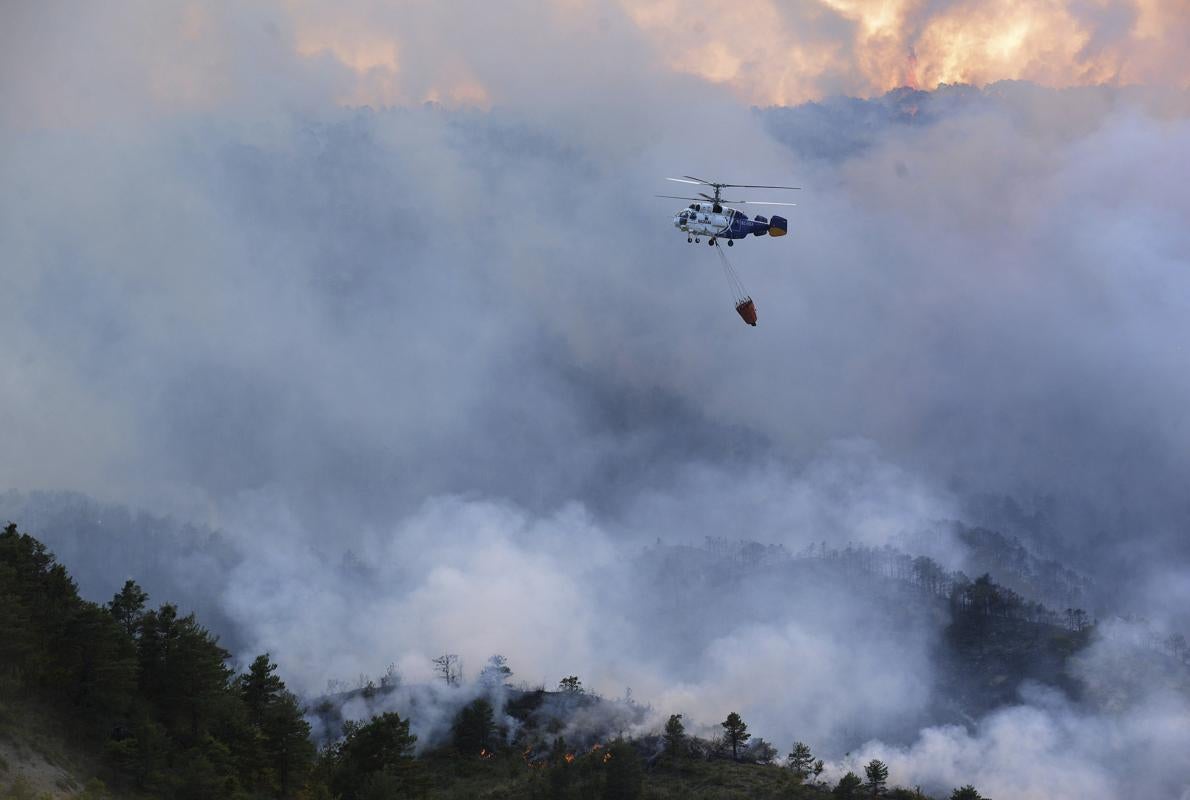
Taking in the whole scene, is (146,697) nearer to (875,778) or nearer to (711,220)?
(711,220)

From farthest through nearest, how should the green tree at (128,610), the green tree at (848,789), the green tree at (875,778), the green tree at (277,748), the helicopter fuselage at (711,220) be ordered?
the green tree at (875,778) < the green tree at (848,789) < the helicopter fuselage at (711,220) < the green tree at (128,610) < the green tree at (277,748)

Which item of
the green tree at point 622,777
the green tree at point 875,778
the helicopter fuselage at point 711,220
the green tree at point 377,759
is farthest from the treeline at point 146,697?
the green tree at point 875,778

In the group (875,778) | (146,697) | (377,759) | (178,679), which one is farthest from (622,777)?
(146,697)

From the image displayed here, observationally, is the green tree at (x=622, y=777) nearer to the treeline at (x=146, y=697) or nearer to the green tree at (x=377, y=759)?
the green tree at (x=377, y=759)

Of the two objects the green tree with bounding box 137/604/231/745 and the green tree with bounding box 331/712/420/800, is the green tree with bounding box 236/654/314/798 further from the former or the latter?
the green tree with bounding box 331/712/420/800

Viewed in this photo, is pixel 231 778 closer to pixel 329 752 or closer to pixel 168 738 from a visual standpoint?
pixel 168 738

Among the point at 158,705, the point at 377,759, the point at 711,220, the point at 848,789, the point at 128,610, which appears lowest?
the point at 158,705

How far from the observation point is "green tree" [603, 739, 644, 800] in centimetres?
15962

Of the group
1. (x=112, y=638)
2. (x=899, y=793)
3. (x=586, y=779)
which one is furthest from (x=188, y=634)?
(x=899, y=793)

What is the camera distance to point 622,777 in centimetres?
→ 16062

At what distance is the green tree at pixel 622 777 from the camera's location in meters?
160

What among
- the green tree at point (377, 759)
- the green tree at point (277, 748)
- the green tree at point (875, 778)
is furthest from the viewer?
the green tree at point (875, 778)

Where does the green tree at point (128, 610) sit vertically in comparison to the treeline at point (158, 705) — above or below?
above

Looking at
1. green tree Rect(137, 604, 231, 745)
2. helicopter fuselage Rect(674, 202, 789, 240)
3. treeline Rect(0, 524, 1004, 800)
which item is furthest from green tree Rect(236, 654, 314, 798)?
helicopter fuselage Rect(674, 202, 789, 240)
